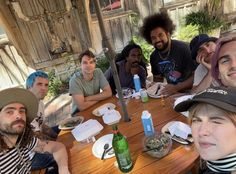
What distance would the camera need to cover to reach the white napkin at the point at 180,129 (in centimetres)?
Result: 168

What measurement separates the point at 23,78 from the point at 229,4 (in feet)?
20.9

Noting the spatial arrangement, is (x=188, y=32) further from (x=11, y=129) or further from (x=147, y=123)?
(x=11, y=129)

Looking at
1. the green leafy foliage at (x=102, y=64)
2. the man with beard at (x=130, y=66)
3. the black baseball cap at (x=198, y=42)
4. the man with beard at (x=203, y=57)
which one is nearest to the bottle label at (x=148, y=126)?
the man with beard at (x=203, y=57)

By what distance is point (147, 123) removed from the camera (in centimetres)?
176

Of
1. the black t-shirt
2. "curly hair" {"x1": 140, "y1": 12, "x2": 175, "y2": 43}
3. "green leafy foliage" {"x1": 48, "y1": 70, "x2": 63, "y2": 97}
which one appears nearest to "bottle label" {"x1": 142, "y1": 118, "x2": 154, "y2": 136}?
the black t-shirt

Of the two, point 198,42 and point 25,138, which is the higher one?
point 198,42

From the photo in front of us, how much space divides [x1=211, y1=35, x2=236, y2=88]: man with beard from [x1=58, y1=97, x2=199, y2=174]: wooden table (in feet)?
1.57

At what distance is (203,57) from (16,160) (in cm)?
204

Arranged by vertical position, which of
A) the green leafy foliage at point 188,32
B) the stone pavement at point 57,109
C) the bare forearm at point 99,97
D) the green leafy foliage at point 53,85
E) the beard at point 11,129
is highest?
the beard at point 11,129

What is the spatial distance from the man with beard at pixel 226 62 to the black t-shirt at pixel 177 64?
1.15 m

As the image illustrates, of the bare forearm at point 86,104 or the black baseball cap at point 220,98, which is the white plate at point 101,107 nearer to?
the bare forearm at point 86,104

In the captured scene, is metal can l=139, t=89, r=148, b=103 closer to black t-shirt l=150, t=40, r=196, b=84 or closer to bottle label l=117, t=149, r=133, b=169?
black t-shirt l=150, t=40, r=196, b=84

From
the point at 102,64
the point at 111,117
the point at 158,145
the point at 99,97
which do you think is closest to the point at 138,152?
the point at 158,145

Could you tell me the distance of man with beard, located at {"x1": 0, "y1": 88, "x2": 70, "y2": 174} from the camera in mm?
1681
